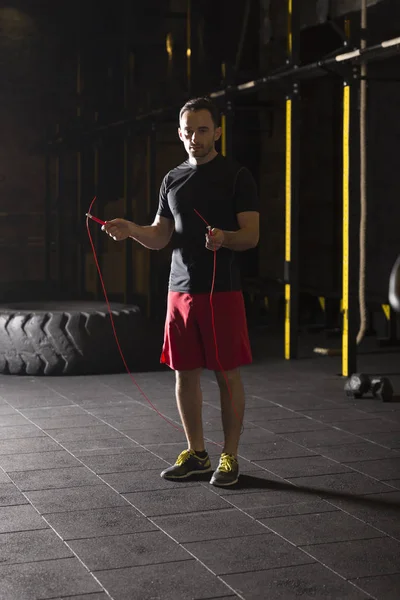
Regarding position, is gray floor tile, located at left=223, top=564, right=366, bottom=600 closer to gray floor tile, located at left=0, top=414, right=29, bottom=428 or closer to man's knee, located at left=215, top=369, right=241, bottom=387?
man's knee, located at left=215, top=369, right=241, bottom=387

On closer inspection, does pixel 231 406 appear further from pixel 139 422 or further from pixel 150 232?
pixel 139 422

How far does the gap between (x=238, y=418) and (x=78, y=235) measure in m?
6.94

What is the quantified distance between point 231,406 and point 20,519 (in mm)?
916

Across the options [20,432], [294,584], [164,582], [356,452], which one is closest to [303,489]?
[356,452]

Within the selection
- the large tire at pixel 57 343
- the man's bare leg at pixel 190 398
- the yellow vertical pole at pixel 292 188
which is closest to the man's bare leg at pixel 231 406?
the man's bare leg at pixel 190 398

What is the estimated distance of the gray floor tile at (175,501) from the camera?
346 cm

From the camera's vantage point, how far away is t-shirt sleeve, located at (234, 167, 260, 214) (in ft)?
12.2

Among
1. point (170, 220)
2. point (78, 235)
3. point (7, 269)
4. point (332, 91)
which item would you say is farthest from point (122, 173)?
point (170, 220)

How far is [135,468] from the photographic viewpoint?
405 cm

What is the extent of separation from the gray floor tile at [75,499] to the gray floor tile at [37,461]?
1.21 feet

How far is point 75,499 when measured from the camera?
359 centimetres

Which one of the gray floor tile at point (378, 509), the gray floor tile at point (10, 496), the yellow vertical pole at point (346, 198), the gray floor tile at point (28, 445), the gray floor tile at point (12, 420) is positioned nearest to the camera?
the gray floor tile at point (378, 509)

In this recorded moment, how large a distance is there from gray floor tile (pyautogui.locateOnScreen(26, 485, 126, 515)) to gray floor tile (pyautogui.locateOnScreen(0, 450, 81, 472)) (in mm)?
369

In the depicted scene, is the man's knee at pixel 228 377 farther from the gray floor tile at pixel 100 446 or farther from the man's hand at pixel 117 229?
the gray floor tile at pixel 100 446
